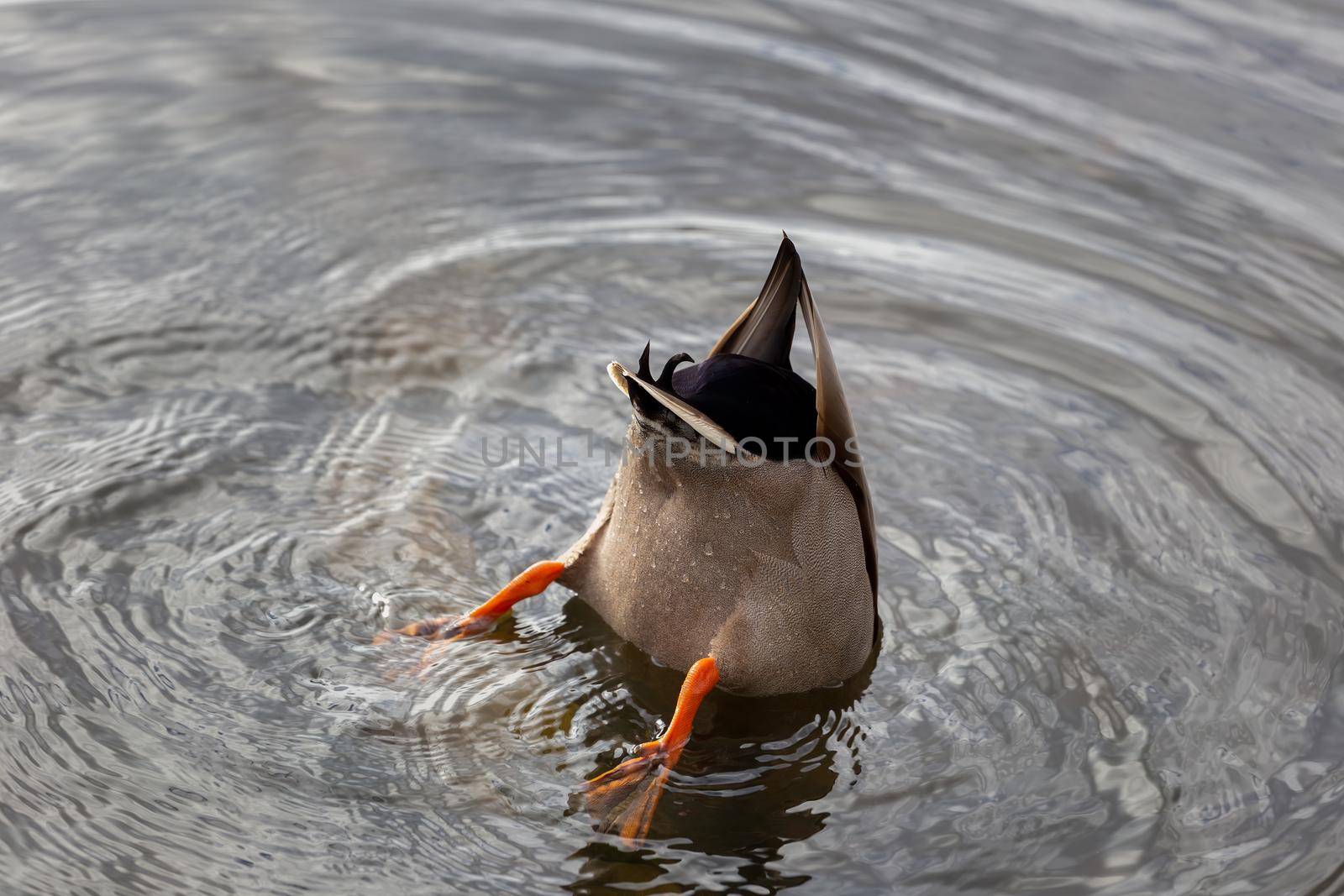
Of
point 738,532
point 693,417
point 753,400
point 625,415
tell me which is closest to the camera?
point 693,417

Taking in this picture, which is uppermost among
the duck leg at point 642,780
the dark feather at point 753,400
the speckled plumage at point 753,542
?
the dark feather at point 753,400

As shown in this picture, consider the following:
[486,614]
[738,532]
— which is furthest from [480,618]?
[738,532]

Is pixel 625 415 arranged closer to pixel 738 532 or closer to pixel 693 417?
pixel 738 532

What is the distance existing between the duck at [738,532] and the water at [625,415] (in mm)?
192

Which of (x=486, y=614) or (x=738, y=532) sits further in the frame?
(x=486, y=614)

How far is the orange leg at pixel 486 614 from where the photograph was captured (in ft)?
13.5

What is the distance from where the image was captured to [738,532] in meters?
3.74

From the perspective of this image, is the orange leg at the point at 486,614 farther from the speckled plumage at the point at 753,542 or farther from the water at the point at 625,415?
the speckled plumage at the point at 753,542

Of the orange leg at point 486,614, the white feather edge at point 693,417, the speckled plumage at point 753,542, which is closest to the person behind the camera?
the white feather edge at point 693,417

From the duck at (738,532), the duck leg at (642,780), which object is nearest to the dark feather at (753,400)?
the duck at (738,532)

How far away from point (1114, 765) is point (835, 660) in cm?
82

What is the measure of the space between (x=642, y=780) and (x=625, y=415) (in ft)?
6.75

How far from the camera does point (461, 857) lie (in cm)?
343

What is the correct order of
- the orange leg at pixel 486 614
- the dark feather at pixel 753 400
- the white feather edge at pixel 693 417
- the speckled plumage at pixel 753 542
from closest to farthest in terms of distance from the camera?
the white feather edge at pixel 693 417 → the dark feather at pixel 753 400 → the speckled plumage at pixel 753 542 → the orange leg at pixel 486 614
